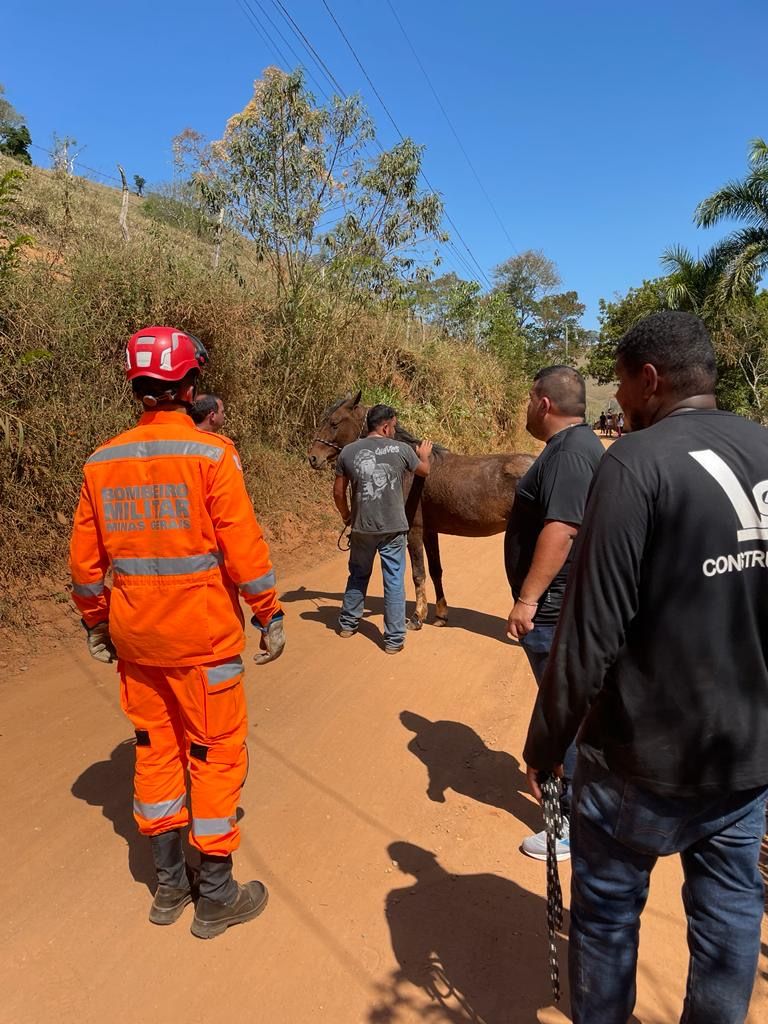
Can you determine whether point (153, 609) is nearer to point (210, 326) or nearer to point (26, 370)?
point (26, 370)

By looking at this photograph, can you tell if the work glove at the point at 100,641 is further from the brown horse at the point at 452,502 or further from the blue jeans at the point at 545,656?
the brown horse at the point at 452,502

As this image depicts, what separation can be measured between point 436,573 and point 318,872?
384 cm

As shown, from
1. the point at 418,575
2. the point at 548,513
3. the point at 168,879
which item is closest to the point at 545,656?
the point at 548,513

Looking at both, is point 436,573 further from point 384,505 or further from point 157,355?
point 157,355

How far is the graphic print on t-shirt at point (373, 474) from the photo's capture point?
5508 millimetres

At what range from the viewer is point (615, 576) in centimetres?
147

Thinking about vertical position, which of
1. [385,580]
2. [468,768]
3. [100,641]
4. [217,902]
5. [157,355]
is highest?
[157,355]

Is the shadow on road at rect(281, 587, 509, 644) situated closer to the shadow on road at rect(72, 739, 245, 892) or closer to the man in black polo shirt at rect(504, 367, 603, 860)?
the shadow on road at rect(72, 739, 245, 892)

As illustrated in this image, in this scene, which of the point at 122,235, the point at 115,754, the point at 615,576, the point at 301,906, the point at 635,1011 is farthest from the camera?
the point at 122,235

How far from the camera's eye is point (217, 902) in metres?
2.59

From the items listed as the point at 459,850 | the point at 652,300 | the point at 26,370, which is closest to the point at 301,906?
the point at 459,850

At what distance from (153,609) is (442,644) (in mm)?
3804

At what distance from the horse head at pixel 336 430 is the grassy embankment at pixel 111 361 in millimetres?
1959

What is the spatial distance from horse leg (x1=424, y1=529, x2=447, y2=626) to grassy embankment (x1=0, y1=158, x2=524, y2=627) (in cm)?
266
